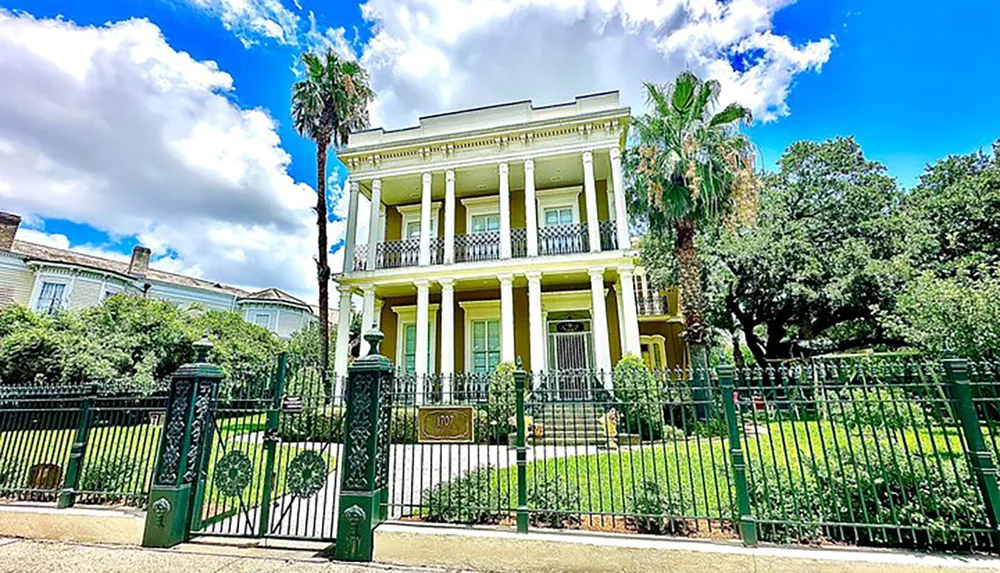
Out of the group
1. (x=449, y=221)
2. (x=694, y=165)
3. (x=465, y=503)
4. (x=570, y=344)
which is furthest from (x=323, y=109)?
(x=465, y=503)

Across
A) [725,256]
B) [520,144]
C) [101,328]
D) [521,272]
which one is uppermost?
[520,144]

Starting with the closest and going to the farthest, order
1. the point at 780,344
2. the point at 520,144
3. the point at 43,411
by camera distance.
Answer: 1. the point at 43,411
2. the point at 520,144
3. the point at 780,344

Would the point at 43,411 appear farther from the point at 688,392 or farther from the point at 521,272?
the point at 521,272

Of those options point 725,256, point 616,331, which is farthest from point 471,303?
point 725,256

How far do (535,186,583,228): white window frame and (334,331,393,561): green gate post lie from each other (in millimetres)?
12115

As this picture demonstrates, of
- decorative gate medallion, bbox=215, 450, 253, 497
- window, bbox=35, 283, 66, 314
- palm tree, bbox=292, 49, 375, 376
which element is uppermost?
palm tree, bbox=292, 49, 375, 376

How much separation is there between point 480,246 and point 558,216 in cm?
329

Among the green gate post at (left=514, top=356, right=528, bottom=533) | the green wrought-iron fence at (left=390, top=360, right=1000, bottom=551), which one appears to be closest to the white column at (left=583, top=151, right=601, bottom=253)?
the green wrought-iron fence at (left=390, top=360, right=1000, bottom=551)

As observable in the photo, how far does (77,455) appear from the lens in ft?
18.8

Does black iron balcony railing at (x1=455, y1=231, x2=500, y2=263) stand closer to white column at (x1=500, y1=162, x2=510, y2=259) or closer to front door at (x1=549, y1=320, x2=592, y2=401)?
white column at (x1=500, y1=162, x2=510, y2=259)

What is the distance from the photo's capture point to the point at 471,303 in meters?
16.2

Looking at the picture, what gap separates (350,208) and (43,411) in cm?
1100

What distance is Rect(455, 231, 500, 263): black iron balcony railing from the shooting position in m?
15.4

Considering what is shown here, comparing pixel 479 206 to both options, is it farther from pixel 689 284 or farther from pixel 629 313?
pixel 689 284
